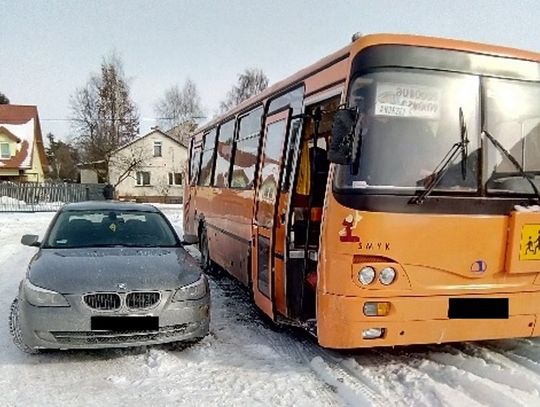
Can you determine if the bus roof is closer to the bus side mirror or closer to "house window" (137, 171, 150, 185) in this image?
the bus side mirror

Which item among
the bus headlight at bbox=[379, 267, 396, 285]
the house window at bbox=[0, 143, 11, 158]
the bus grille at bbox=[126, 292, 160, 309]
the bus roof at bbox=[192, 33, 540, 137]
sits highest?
the house window at bbox=[0, 143, 11, 158]

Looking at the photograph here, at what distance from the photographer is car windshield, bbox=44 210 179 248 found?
6.47 meters

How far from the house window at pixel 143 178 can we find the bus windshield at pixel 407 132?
166 feet

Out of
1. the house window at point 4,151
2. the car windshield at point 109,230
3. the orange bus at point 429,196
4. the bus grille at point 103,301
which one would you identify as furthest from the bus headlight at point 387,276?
the house window at point 4,151

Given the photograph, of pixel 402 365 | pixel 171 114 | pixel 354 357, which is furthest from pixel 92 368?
pixel 171 114

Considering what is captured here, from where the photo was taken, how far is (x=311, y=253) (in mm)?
5328

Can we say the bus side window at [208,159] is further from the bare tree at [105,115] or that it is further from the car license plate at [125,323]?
the bare tree at [105,115]

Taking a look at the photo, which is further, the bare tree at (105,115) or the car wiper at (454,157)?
the bare tree at (105,115)

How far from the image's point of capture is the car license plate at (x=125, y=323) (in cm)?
498

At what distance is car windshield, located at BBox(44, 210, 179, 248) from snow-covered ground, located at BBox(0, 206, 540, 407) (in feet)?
4.19

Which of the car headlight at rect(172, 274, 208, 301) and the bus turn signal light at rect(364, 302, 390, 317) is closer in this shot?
the bus turn signal light at rect(364, 302, 390, 317)

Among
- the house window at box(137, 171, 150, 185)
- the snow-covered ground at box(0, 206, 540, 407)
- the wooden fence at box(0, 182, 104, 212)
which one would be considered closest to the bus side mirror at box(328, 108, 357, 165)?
the snow-covered ground at box(0, 206, 540, 407)

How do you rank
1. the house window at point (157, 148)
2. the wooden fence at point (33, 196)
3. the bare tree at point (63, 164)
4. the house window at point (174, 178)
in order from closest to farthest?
the wooden fence at point (33, 196) < the house window at point (157, 148) < the house window at point (174, 178) < the bare tree at point (63, 164)

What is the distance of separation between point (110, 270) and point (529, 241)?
13.0 ft
